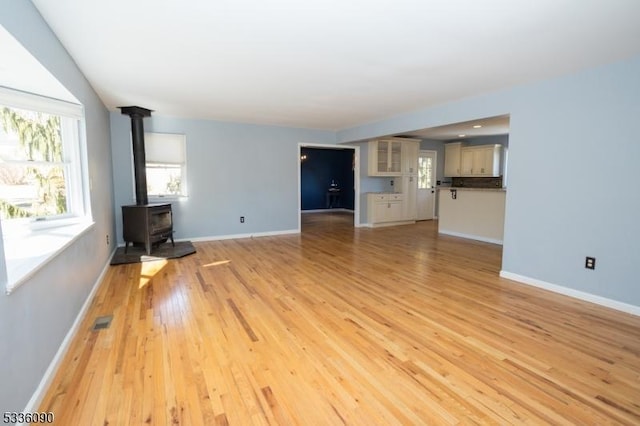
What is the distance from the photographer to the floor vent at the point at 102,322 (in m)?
2.64

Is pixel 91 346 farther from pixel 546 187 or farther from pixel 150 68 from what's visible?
pixel 546 187

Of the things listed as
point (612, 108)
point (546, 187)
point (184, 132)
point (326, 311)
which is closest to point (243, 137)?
point (184, 132)

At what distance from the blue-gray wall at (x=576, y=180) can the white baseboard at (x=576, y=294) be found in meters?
0.04

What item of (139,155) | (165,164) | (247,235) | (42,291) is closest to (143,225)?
(139,155)

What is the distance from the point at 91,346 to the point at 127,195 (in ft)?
Result: 12.5

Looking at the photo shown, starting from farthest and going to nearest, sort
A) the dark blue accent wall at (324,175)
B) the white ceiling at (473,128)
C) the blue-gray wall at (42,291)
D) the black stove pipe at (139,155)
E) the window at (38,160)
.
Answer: the dark blue accent wall at (324,175)
the white ceiling at (473,128)
the black stove pipe at (139,155)
the window at (38,160)
the blue-gray wall at (42,291)

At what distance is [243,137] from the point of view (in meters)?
6.37

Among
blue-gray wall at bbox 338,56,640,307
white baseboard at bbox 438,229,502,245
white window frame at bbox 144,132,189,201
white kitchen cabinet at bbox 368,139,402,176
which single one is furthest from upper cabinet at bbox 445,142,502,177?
white window frame at bbox 144,132,189,201

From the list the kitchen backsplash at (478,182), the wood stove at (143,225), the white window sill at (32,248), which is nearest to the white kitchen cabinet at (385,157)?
the kitchen backsplash at (478,182)

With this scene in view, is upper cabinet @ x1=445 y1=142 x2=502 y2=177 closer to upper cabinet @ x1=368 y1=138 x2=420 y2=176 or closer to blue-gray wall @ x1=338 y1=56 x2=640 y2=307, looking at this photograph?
upper cabinet @ x1=368 y1=138 x2=420 y2=176

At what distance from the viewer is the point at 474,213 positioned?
248 inches

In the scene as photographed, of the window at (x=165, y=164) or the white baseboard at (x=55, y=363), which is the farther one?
the window at (x=165, y=164)

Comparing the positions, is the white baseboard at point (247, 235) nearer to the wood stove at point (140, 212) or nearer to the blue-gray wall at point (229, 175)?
the blue-gray wall at point (229, 175)

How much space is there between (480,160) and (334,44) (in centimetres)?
708
